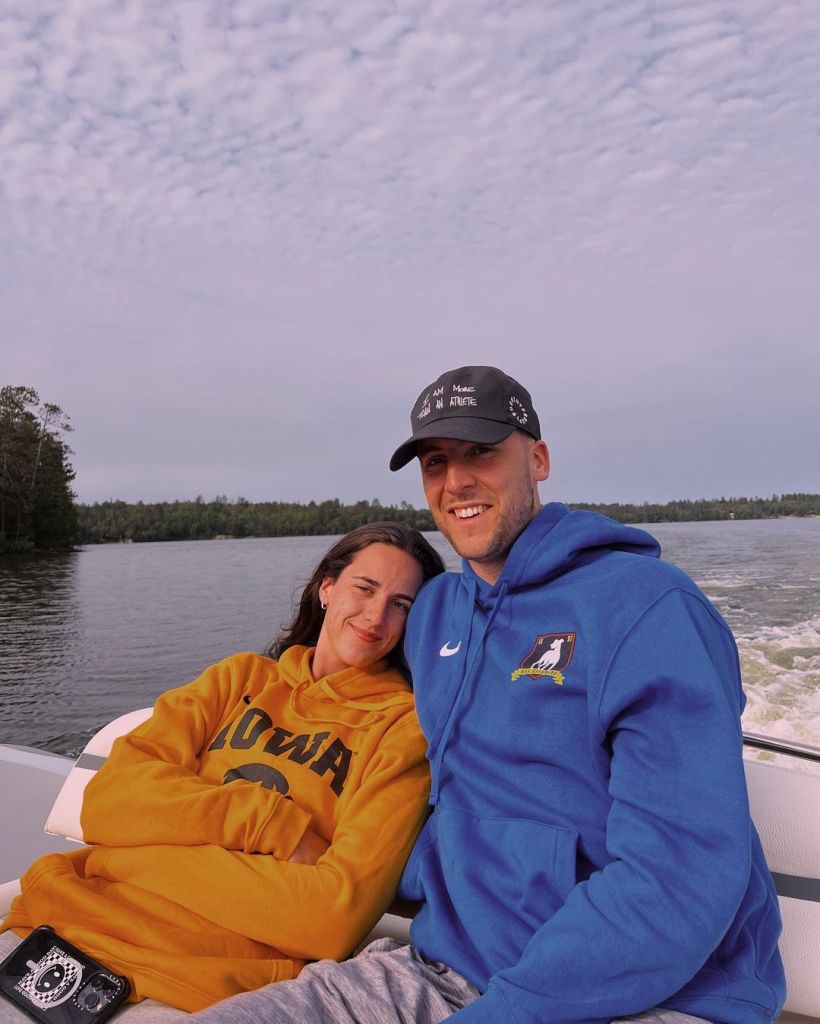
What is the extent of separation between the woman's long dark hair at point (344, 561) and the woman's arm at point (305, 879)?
2.23ft

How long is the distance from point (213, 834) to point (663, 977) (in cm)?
90

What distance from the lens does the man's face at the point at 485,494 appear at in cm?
176

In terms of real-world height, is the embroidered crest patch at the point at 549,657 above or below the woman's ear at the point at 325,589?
below

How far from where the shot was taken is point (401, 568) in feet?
6.75

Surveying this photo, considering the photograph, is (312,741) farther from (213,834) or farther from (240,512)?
(240,512)

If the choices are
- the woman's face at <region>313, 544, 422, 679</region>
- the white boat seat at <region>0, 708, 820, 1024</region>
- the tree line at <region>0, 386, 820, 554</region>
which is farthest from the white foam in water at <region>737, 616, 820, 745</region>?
the tree line at <region>0, 386, 820, 554</region>

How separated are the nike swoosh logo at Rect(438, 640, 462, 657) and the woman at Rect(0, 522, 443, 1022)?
0.63 feet

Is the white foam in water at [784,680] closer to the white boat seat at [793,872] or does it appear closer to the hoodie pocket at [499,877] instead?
the white boat seat at [793,872]

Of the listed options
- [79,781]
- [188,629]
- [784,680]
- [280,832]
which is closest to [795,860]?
[280,832]

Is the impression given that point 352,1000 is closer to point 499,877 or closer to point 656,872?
point 499,877

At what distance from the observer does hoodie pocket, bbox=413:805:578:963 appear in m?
1.38

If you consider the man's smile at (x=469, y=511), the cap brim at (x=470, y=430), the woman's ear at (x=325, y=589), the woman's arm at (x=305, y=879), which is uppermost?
the cap brim at (x=470, y=430)

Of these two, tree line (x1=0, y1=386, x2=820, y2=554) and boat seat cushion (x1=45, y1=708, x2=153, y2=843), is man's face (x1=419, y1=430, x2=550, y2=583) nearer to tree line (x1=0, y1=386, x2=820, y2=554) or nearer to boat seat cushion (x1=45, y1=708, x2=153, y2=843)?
boat seat cushion (x1=45, y1=708, x2=153, y2=843)

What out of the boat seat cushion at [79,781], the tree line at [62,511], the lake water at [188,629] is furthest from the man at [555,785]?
the tree line at [62,511]
